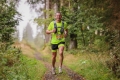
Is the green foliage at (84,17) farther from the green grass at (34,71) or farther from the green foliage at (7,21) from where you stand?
the green grass at (34,71)

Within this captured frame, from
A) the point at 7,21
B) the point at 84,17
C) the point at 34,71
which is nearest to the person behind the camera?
the point at 34,71

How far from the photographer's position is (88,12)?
15.3 m

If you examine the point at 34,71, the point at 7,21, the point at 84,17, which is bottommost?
the point at 34,71

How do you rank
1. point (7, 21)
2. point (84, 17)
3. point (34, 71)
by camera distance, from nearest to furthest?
point (34, 71), point (7, 21), point (84, 17)

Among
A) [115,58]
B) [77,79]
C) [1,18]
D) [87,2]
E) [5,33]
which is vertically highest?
[87,2]

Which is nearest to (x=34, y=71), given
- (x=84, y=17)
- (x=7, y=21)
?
(x=7, y=21)

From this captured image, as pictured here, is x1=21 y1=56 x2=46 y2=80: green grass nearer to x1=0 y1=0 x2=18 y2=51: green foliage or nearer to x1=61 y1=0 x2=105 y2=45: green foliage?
x1=0 y1=0 x2=18 y2=51: green foliage

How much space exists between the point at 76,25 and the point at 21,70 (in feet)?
28.5

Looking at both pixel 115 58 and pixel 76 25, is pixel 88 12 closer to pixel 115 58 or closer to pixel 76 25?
pixel 76 25

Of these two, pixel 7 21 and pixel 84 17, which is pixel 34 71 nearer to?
pixel 7 21

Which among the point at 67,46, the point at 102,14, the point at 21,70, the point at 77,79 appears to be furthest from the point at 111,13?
the point at 21,70

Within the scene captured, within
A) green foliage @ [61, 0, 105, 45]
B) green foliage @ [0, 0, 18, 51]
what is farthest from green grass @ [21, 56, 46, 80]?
green foliage @ [61, 0, 105, 45]

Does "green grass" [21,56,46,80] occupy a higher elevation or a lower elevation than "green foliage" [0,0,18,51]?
lower

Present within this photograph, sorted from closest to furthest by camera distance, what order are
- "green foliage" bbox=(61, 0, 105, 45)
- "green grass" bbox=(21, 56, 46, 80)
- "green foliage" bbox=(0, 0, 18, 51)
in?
"green grass" bbox=(21, 56, 46, 80), "green foliage" bbox=(0, 0, 18, 51), "green foliage" bbox=(61, 0, 105, 45)
